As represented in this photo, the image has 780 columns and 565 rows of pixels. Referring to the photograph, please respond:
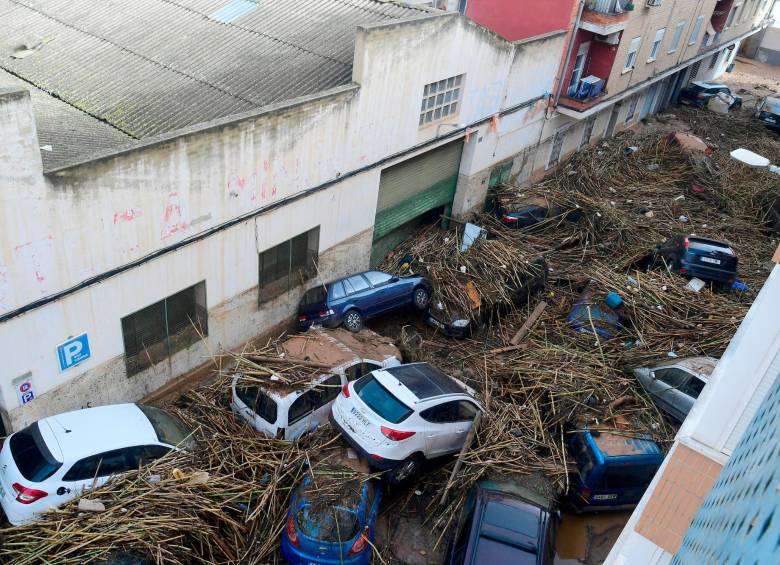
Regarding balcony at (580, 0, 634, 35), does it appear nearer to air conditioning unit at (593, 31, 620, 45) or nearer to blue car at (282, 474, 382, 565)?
air conditioning unit at (593, 31, 620, 45)

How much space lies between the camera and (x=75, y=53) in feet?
52.8

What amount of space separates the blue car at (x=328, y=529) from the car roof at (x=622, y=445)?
13.7 feet

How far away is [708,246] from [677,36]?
14.3m

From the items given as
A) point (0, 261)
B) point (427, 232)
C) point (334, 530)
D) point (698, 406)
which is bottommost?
point (427, 232)

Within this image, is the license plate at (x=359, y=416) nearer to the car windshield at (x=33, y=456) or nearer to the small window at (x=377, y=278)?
the car windshield at (x=33, y=456)

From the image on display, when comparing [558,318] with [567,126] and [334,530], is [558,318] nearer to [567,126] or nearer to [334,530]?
[334,530]

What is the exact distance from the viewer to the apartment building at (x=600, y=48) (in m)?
21.4

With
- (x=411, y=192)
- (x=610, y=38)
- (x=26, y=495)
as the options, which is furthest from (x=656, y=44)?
(x=26, y=495)

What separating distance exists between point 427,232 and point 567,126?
28.9 ft

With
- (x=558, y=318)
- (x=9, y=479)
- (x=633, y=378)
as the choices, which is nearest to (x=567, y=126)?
(x=558, y=318)

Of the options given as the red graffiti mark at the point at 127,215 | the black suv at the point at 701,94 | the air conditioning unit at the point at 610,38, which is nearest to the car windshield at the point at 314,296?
the red graffiti mark at the point at 127,215

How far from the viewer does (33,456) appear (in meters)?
9.18

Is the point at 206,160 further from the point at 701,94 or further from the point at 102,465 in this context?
the point at 701,94

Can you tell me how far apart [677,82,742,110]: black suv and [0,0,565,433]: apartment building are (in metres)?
16.6
